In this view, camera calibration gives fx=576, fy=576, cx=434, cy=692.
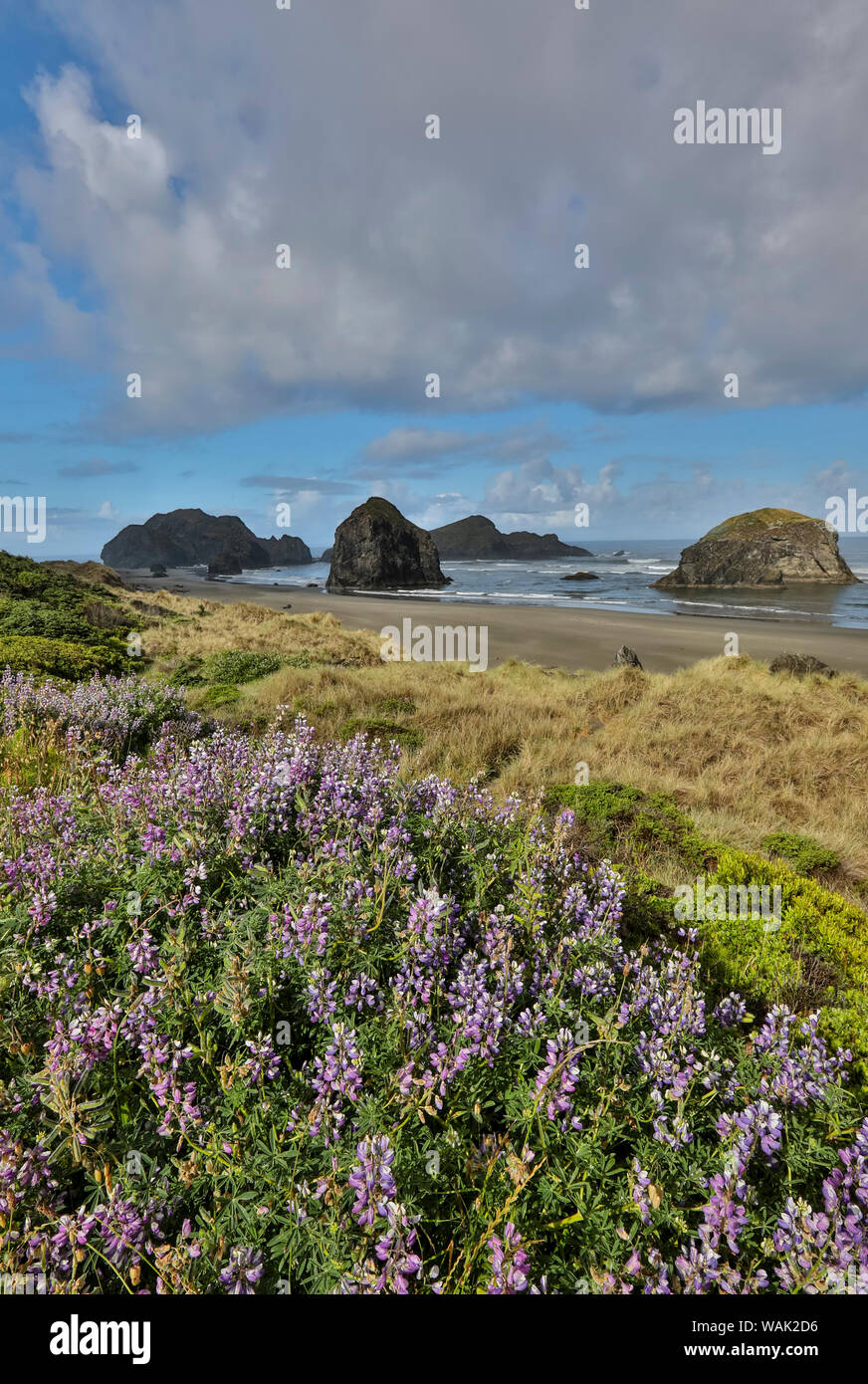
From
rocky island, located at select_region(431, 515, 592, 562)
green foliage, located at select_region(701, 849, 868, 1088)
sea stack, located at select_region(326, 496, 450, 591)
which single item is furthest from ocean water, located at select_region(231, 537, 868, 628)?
rocky island, located at select_region(431, 515, 592, 562)

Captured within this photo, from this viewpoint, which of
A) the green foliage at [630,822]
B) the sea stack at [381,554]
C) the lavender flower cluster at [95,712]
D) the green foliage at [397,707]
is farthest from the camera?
the sea stack at [381,554]

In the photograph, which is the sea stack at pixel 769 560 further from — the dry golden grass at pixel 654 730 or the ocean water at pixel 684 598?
the dry golden grass at pixel 654 730

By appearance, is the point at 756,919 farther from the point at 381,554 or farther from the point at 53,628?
the point at 381,554

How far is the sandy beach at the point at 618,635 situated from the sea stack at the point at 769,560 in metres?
30.7

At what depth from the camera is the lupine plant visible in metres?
1.64

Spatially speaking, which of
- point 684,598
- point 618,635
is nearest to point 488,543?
point 684,598

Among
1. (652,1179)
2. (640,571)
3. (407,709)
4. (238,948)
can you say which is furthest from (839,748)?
(640,571)

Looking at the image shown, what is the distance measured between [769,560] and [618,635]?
46.4 meters

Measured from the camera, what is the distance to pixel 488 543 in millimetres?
164375

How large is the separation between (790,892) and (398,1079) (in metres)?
4.32

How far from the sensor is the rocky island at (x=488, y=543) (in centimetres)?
16314

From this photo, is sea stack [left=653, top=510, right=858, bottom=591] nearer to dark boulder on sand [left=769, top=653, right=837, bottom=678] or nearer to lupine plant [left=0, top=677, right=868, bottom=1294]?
dark boulder on sand [left=769, top=653, right=837, bottom=678]

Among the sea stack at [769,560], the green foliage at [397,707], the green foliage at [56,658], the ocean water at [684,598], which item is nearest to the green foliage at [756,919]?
the green foliage at [397,707]

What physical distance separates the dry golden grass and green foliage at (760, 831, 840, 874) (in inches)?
8.9
